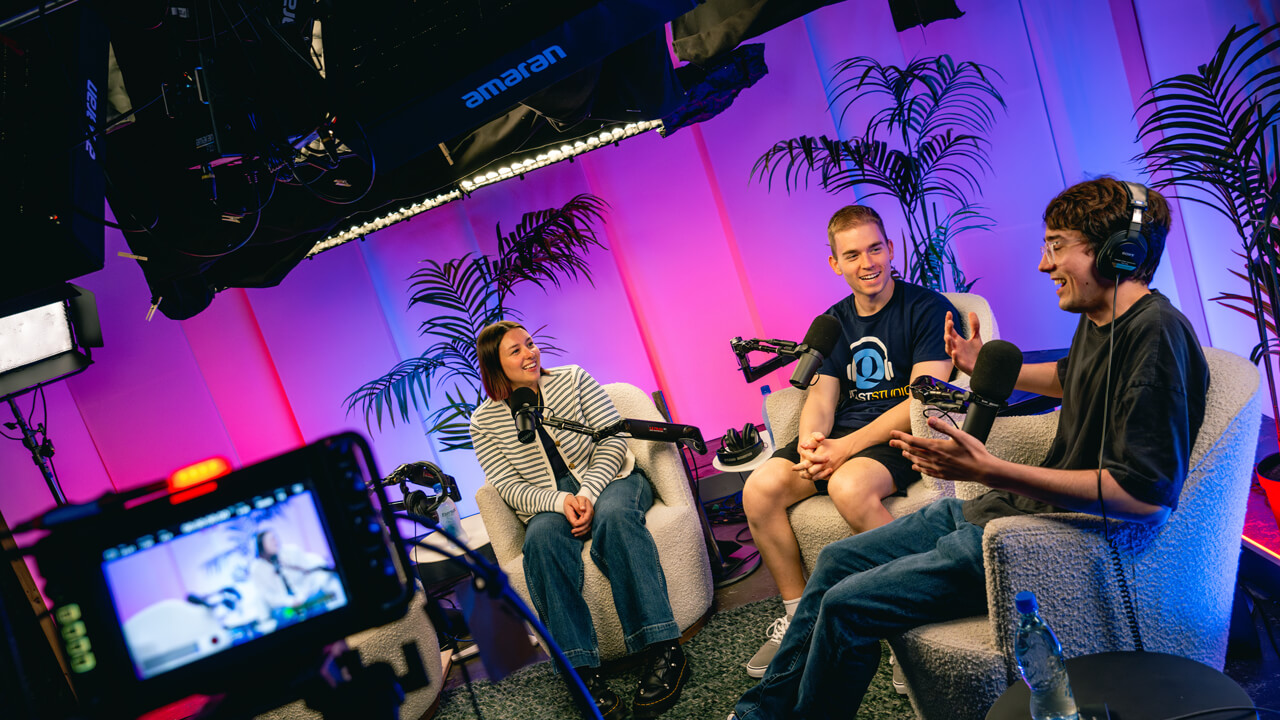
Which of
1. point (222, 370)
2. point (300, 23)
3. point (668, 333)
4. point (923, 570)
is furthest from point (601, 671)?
point (222, 370)

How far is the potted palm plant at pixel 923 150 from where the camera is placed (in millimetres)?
4195

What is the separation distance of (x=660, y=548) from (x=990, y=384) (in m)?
1.51

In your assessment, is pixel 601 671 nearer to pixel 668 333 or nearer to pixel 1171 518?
pixel 1171 518

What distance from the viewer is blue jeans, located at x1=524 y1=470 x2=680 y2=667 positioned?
2.68m

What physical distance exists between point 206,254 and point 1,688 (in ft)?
A: 7.83

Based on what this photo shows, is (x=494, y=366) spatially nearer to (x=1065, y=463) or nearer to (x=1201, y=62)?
(x=1065, y=463)

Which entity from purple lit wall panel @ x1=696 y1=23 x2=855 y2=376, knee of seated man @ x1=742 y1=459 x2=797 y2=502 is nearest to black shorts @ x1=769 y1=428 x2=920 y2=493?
knee of seated man @ x1=742 y1=459 x2=797 y2=502

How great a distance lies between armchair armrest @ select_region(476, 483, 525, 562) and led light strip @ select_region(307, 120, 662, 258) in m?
1.96

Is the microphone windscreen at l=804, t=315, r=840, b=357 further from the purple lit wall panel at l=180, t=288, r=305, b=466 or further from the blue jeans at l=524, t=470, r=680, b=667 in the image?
the purple lit wall panel at l=180, t=288, r=305, b=466

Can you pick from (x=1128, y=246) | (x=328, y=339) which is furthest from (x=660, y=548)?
(x=328, y=339)

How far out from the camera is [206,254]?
2.97m

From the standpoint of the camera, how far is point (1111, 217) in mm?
1634

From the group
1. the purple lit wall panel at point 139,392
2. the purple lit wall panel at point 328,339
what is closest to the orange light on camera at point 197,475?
the purple lit wall panel at point 328,339

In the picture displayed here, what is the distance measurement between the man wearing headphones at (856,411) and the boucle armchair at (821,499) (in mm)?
40
